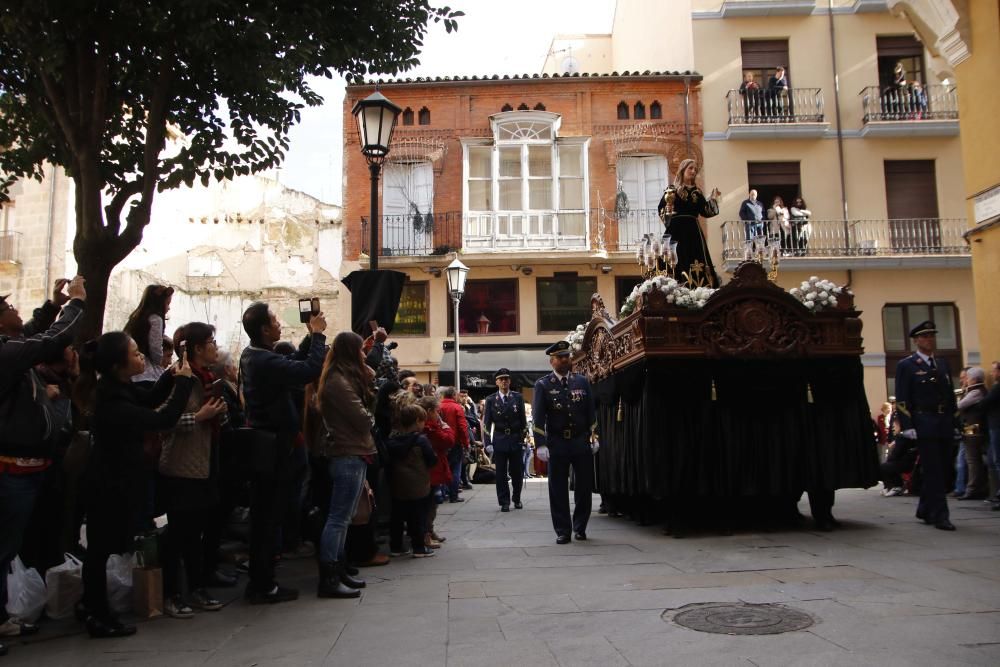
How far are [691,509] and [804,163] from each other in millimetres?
19711

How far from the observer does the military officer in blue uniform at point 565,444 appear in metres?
8.65

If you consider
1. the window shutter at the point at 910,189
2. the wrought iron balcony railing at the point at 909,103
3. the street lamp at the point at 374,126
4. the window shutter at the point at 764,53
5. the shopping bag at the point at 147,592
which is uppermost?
the window shutter at the point at 764,53

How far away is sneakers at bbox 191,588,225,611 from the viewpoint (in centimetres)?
582

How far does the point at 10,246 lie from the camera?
85.4 ft

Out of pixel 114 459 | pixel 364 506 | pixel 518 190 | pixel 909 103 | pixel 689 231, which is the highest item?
pixel 909 103

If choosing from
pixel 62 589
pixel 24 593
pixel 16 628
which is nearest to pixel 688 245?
pixel 62 589

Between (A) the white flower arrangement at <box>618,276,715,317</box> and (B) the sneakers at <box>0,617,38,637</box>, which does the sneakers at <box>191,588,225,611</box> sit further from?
(A) the white flower arrangement at <box>618,276,715,317</box>

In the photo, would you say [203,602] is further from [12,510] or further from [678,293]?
[678,293]

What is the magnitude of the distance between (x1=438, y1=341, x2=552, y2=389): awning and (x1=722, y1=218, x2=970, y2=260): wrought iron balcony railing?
651cm

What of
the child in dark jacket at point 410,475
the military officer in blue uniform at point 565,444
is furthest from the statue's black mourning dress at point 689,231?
the child in dark jacket at point 410,475

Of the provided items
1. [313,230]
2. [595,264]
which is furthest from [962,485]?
[313,230]

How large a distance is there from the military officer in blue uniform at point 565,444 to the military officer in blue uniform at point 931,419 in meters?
3.43

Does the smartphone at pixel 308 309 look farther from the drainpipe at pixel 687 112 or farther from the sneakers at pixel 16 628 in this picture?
the drainpipe at pixel 687 112

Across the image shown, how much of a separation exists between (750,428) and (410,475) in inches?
139
